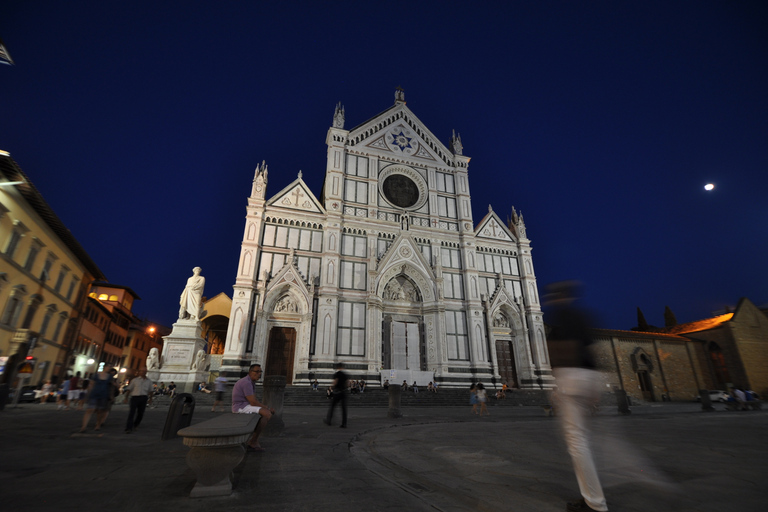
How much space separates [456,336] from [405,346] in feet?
12.3

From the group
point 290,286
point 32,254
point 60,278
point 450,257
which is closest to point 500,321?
point 450,257

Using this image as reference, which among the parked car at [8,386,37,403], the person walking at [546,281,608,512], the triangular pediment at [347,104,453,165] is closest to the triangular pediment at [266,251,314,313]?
the triangular pediment at [347,104,453,165]

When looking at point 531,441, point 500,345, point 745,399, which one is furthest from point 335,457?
point 745,399

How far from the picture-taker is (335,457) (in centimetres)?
554

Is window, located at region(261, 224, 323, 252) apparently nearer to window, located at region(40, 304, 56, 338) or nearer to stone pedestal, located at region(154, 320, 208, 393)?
stone pedestal, located at region(154, 320, 208, 393)

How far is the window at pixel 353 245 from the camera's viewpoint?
2552 centimetres

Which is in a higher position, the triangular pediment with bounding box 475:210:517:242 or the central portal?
the triangular pediment with bounding box 475:210:517:242

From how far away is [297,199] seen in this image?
2578 centimetres

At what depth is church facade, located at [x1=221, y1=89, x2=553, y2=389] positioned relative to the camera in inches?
886

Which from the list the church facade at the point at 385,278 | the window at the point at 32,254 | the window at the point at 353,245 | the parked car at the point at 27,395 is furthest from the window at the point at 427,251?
the parked car at the point at 27,395

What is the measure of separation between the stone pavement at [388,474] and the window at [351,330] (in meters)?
15.8

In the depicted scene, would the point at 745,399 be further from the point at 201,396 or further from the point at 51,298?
the point at 51,298

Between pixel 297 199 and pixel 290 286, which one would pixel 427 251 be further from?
pixel 290 286

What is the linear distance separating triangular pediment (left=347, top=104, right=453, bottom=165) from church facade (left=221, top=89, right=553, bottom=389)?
11 centimetres
